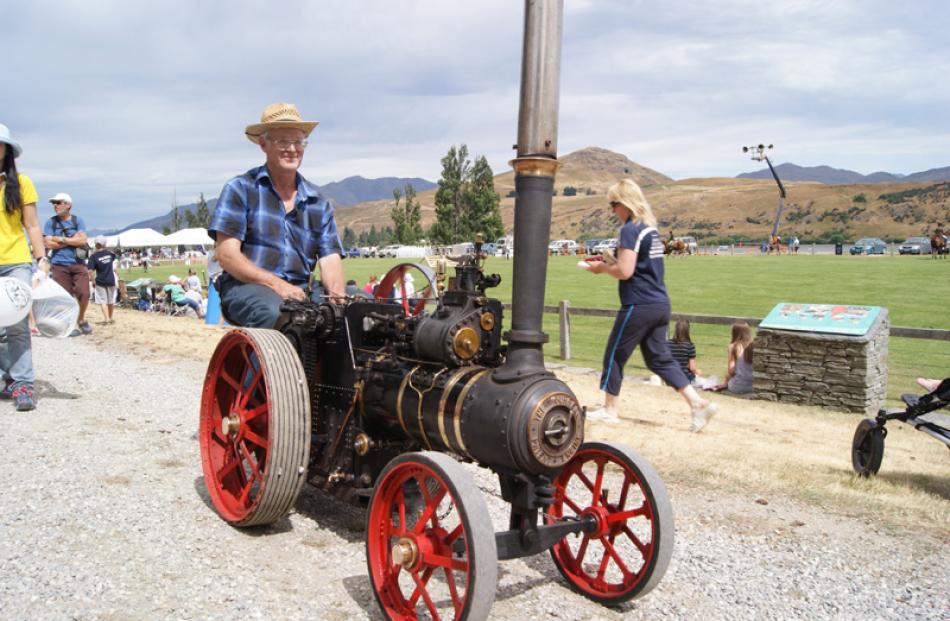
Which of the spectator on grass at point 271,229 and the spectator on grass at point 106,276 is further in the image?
the spectator on grass at point 106,276

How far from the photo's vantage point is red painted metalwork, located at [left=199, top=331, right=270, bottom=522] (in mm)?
3715

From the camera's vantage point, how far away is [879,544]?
12.5ft

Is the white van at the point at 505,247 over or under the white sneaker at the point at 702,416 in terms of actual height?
over

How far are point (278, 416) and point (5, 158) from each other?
3.78 meters

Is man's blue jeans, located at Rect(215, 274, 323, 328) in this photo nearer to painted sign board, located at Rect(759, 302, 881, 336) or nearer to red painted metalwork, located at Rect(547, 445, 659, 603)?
red painted metalwork, located at Rect(547, 445, 659, 603)

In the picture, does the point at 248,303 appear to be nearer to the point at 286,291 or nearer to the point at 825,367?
the point at 286,291

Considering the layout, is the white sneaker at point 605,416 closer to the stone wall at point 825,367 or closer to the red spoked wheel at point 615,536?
the red spoked wheel at point 615,536

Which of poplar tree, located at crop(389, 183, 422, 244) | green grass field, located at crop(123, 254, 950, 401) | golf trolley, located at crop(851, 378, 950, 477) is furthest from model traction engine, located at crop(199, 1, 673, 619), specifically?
poplar tree, located at crop(389, 183, 422, 244)

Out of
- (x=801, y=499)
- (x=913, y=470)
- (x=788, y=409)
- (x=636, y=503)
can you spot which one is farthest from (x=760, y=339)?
(x=636, y=503)

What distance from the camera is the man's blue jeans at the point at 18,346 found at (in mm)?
5585

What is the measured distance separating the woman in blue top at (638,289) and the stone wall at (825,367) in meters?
2.76

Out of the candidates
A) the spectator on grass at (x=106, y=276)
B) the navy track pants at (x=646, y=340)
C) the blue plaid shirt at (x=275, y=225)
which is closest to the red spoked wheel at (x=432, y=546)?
the blue plaid shirt at (x=275, y=225)

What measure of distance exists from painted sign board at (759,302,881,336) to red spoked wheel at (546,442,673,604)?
5172mm

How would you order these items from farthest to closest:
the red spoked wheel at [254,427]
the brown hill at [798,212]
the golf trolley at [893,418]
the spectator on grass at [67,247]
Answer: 1. the brown hill at [798,212]
2. the spectator on grass at [67,247]
3. the golf trolley at [893,418]
4. the red spoked wheel at [254,427]
